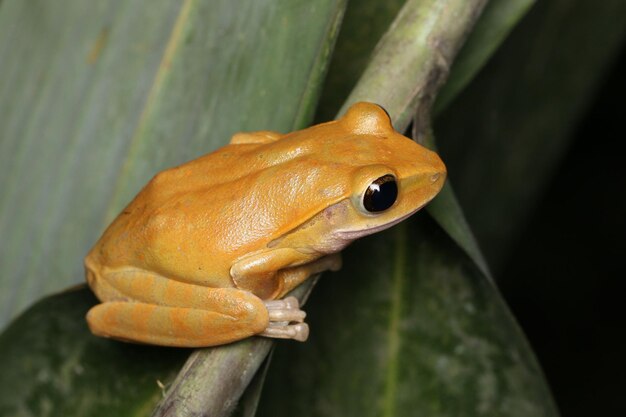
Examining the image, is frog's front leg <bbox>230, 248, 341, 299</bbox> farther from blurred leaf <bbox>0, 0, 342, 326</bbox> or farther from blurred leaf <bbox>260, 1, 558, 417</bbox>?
blurred leaf <bbox>0, 0, 342, 326</bbox>

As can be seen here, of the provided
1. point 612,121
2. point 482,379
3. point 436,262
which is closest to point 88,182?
point 436,262

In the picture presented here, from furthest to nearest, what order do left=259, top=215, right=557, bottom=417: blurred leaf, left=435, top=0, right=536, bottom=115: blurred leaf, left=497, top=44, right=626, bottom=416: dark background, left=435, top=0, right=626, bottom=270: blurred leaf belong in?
left=497, top=44, right=626, bottom=416: dark background, left=435, top=0, right=626, bottom=270: blurred leaf, left=435, top=0, right=536, bottom=115: blurred leaf, left=259, top=215, right=557, bottom=417: blurred leaf

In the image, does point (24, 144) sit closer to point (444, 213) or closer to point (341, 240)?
point (341, 240)

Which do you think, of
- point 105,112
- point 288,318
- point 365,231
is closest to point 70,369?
point 288,318

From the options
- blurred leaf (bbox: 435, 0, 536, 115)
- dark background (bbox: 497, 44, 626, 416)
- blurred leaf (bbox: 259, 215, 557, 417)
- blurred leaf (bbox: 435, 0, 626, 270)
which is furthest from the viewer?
dark background (bbox: 497, 44, 626, 416)

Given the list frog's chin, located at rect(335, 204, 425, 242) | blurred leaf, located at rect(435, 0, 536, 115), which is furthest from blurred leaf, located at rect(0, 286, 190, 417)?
blurred leaf, located at rect(435, 0, 536, 115)

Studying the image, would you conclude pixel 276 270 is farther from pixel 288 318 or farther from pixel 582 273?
pixel 582 273

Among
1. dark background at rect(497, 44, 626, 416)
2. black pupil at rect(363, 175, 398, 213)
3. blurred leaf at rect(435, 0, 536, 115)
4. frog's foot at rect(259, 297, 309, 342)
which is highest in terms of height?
blurred leaf at rect(435, 0, 536, 115)

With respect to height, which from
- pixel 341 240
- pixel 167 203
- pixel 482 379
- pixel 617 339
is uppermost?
pixel 167 203
